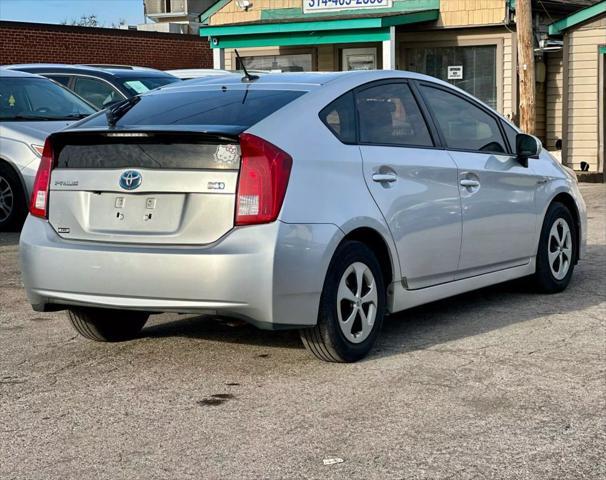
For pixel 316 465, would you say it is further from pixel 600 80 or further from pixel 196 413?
pixel 600 80

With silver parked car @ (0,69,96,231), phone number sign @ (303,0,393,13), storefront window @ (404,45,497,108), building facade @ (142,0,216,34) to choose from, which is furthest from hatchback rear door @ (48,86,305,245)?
building facade @ (142,0,216,34)

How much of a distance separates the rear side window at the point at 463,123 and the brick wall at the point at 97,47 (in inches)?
1020

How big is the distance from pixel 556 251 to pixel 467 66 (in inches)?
662

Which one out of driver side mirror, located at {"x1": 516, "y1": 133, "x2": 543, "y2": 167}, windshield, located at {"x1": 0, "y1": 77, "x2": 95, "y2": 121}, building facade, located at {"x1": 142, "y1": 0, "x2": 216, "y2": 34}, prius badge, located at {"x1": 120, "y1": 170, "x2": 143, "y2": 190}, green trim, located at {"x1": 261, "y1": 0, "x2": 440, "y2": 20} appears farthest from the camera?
building facade, located at {"x1": 142, "y1": 0, "x2": 216, "y2": 34}

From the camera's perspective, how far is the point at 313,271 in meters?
5.84

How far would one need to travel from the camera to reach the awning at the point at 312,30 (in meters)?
24.3

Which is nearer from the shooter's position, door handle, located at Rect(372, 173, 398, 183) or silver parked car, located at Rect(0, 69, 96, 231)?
door handle, located at Rect(372, 173, 398, 183)

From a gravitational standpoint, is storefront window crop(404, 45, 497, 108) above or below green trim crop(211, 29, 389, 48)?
below

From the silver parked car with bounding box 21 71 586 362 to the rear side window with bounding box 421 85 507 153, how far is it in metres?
0.05

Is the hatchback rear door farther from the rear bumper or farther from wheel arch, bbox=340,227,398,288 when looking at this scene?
wheel arch, bbox=340,227,398,288

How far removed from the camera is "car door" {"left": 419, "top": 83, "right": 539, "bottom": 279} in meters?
7.37

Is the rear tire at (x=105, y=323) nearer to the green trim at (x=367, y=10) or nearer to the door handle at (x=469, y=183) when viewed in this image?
the door handle at (x=469, y=183)

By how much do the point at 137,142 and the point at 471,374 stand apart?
2161 millimetres

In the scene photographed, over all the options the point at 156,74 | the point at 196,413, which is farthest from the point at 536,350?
the point at 156,74
